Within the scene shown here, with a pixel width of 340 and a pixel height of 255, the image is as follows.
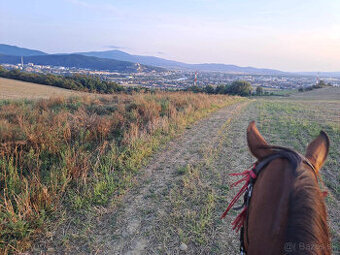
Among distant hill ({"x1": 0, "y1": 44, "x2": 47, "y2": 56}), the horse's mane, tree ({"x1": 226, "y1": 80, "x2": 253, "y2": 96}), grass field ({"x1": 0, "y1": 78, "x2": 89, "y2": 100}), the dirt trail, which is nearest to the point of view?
the horse's mane

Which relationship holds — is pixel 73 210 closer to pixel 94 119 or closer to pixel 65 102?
pixel 94 119

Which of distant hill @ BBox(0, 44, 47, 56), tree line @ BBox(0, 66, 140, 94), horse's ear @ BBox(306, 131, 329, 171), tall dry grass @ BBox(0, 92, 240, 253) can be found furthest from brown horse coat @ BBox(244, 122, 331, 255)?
distant hill @ BBox(0, 44, 47, 56)

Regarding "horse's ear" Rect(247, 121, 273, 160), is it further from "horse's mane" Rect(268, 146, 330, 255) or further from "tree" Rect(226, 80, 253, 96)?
"tree" Rect(226, 80, 253, 96)

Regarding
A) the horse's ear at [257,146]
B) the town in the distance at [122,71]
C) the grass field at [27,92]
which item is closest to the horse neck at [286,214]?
the horse's ear at [257,146]

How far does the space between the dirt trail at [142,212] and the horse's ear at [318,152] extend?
175 cm

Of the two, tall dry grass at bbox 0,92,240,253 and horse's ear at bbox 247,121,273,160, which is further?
tall dry grass at bbox 0,92,240,253

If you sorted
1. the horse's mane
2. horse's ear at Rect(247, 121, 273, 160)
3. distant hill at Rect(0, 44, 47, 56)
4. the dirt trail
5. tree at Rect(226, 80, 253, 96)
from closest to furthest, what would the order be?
the horse's mane → horse's ear at Rect(247, 121, 273, 160) → the dirt trail → tree at Rect(226, 80, 253, 96) → distant hill at Rect(0, 44, 47, 56)

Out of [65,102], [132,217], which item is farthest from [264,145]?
[65,102]

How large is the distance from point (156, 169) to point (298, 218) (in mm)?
3378

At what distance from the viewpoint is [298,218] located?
811 mm

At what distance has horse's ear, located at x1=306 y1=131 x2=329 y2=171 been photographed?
122 cm

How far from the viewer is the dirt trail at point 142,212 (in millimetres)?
2277

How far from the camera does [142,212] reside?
2.81m

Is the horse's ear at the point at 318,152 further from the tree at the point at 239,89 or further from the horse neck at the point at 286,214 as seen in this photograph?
the tree at the point at 239,89
